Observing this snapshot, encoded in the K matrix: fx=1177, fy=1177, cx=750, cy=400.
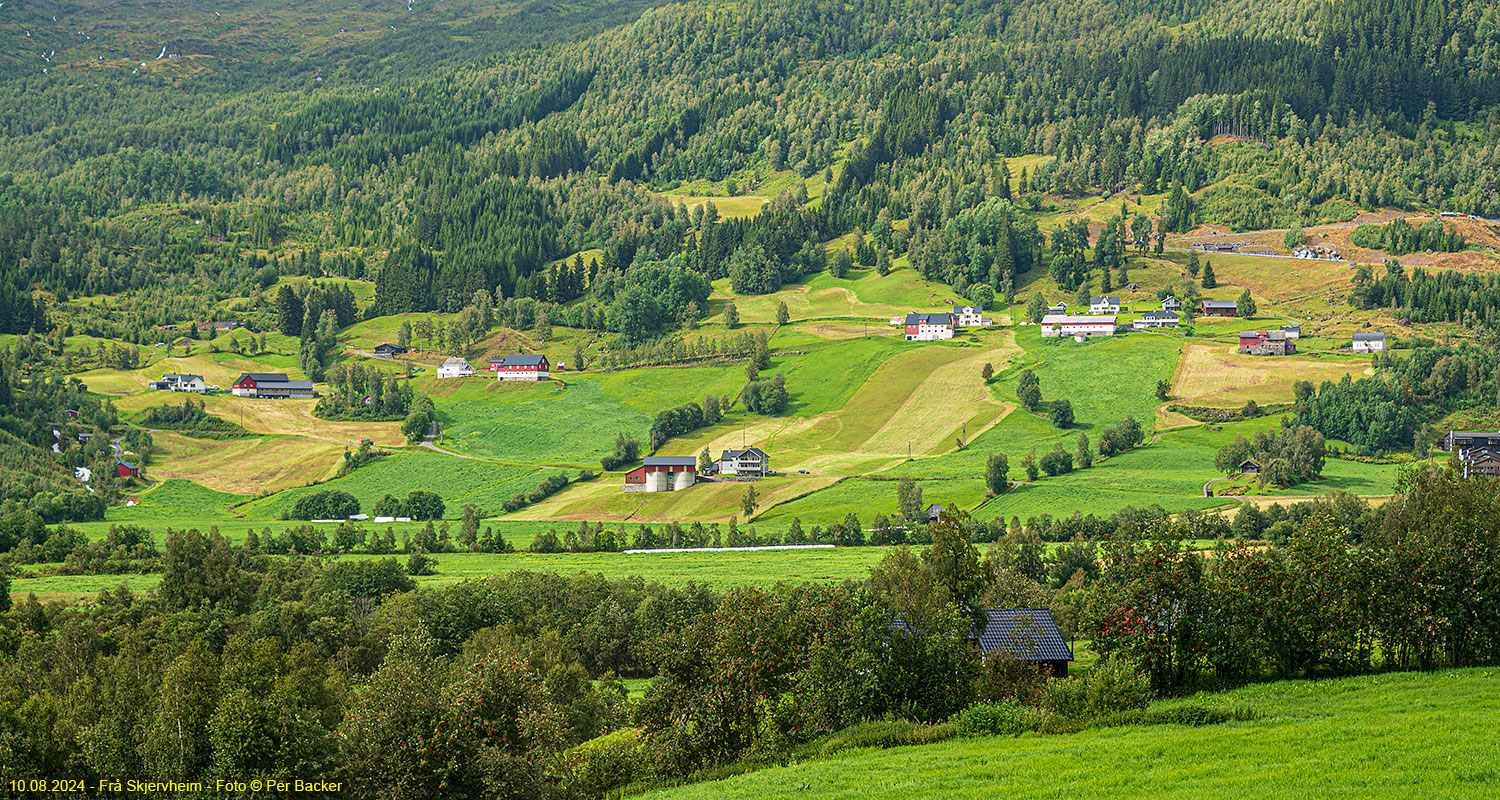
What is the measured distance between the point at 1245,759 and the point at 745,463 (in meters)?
128

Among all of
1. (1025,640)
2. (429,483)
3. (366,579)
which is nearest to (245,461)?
(429,483)

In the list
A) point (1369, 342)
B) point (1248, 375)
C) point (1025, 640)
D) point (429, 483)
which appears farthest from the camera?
point (1369, 342)

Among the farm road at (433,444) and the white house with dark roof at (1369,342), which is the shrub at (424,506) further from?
the white house with dark roof at (1369,342)

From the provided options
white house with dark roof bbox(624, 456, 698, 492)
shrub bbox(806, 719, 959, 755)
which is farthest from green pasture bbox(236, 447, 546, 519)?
shrub bbox(806, 719, 959, 755)

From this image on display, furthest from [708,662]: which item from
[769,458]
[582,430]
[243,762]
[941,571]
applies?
[582,430]

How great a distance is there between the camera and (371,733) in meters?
43.2

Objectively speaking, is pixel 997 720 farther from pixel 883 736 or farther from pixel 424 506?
pixel 424 506

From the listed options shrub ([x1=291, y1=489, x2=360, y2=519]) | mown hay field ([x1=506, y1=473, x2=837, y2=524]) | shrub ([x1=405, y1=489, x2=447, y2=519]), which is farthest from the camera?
shrub ([x1=291, y1=489, x2=360, y2=519])

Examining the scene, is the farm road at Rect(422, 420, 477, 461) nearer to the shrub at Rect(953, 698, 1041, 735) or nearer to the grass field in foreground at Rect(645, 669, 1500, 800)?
the shrub at Rect(953, 698, 1041, 735)

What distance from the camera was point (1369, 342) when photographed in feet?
597

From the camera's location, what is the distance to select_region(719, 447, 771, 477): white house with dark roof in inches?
6348

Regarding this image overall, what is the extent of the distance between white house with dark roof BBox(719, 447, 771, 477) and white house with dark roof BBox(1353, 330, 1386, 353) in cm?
9494

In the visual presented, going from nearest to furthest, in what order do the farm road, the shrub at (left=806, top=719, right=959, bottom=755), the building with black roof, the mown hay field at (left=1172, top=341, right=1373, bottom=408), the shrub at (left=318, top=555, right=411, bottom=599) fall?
the shrub at (left=806, top=719, right=959, bottom=755), the building with black roof, the shrub at (left=318, top=555, right=411, bottom=599), the mown hay field at (left=1172, top=341, right=1373, bottom=408), the farm road

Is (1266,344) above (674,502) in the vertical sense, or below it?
above
